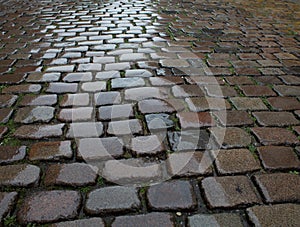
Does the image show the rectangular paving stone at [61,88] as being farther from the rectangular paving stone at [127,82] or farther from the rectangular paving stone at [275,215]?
the rectangular paving stone at [275,215]

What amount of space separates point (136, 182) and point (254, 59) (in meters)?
2.42

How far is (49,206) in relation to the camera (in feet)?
5.01

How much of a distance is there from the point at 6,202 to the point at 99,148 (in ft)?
2.04

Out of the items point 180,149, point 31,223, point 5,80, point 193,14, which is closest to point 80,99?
point 5,80

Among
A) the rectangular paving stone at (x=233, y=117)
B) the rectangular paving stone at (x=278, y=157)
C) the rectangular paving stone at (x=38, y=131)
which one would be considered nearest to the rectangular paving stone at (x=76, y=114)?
the rectangular paving stone at (x=38, y=131)

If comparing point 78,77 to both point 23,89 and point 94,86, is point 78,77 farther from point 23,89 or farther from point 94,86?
point 23,89

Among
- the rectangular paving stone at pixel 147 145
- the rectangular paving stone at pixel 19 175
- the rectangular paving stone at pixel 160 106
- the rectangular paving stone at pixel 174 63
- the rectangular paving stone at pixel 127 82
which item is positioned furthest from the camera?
the rectangular paving stone at pixel 174 63

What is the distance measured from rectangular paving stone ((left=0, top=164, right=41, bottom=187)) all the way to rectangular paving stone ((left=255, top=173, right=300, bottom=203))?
128cm

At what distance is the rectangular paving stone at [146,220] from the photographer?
4.72 ft

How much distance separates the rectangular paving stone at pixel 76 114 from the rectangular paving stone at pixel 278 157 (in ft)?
4.19

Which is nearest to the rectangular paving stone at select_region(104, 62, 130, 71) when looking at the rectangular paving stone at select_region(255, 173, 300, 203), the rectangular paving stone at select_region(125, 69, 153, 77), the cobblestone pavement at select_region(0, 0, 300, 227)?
the cobblestone pavement at select_region(0, 0, 300, 227)

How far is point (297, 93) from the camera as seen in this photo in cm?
271

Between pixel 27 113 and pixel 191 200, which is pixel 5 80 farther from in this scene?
pixel 191 200

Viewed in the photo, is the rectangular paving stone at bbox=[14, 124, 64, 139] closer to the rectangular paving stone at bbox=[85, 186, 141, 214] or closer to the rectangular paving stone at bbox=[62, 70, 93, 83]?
the rectangular paving stone at bbox=[85, 186, 141, 214]
